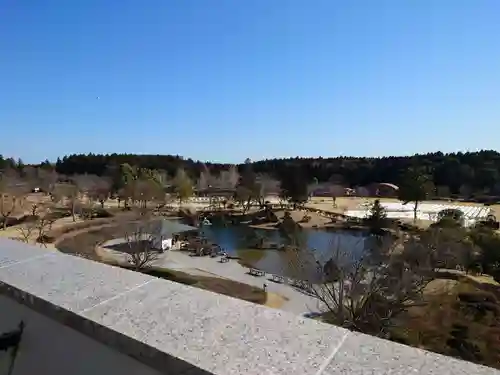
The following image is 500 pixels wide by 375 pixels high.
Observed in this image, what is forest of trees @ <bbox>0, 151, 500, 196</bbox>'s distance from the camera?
3728cm

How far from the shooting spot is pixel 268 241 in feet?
70.3

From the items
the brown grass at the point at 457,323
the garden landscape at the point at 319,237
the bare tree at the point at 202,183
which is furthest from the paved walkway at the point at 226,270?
the bare tree at the point at 202,183

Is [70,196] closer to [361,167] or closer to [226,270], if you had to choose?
[226,270]

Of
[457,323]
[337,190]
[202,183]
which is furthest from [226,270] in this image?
[337,190]

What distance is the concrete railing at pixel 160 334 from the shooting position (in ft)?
2.15

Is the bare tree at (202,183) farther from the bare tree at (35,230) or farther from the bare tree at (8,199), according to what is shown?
the bare tree at (35,230)

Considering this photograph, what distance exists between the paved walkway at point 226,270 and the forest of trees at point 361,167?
19930 millimetres

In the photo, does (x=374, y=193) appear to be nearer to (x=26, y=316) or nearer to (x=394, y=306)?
(x=394, y=306)

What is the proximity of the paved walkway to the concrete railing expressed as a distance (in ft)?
30.4

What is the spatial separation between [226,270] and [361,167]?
3617 cm

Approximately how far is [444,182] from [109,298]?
42741 millimetres

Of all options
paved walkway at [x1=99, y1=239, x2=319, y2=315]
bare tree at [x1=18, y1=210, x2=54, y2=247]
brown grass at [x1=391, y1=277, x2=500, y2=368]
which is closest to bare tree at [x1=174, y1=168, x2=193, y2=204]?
bare tree at [x1=18, y1=210, x2=54, y2=247]

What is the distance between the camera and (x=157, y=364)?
73cm

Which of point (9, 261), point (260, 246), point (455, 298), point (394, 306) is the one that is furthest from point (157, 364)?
point (260, 246)
